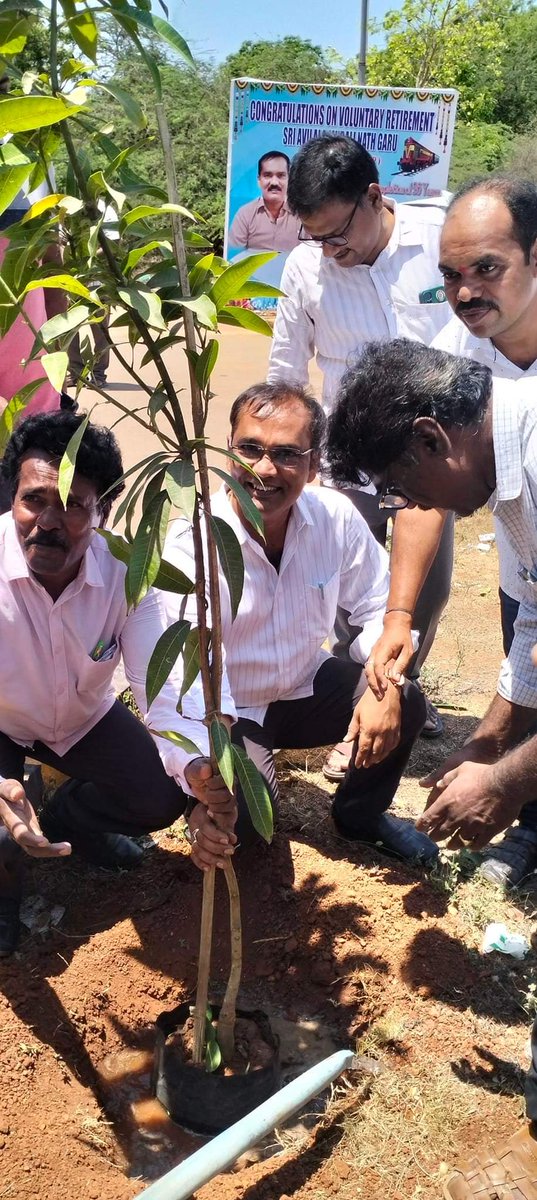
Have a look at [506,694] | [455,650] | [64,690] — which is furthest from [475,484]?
[455,650]

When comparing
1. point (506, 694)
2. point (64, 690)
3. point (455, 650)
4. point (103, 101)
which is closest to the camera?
point (103, 101)

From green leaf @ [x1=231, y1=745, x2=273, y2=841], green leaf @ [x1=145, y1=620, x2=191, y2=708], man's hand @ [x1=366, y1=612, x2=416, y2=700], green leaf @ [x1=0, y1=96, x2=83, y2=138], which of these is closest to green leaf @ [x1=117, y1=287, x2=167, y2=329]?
green leaf @ [x1=0, y1=96, x2=83, y2=138]

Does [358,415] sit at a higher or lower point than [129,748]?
higher

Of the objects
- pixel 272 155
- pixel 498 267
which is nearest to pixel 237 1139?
pixel 498 267

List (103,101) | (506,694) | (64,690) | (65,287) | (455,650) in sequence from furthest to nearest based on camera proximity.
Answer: (455,650) → (64,690) → (506,694) → (103,101) → (65,287)

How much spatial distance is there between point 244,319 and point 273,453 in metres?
0.98

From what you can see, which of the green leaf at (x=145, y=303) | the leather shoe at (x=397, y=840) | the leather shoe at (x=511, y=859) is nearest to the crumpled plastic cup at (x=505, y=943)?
the leather shoe at (x=511, y=859)

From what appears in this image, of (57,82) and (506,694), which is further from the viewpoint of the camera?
(506,694)

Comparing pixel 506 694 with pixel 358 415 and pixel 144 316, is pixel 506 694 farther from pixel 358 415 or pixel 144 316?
pixel 144 316

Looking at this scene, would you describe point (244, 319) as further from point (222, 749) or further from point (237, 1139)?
point (237, 1139)

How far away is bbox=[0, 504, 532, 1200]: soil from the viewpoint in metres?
2.24

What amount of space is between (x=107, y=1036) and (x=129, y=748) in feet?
2.36

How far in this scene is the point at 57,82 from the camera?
1.52 m

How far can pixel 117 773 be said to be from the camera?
2.84 meters
